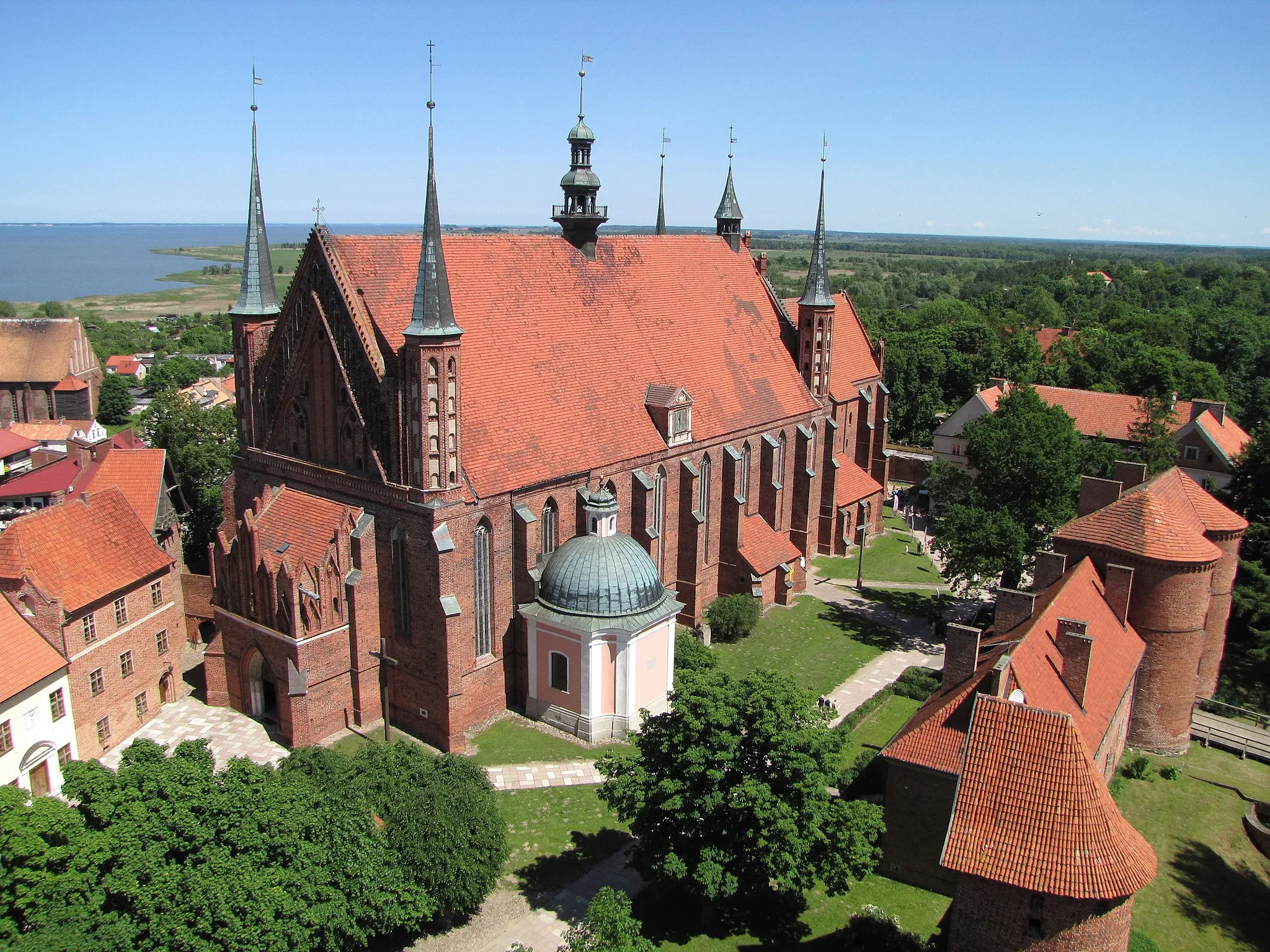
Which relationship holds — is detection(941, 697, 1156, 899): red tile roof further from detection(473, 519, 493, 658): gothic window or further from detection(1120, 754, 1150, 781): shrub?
detection(473, 519, 493, 658): gothic window

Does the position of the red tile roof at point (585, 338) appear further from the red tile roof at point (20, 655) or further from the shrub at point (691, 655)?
the red tile roof at point (20, 655)

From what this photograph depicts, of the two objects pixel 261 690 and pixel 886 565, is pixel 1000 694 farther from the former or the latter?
pixel 886 565

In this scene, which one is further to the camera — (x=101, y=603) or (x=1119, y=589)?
(x=1119, y=589)

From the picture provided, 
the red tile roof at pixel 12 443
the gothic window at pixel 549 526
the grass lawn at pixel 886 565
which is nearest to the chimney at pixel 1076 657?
the gothic window at pixel 549 526

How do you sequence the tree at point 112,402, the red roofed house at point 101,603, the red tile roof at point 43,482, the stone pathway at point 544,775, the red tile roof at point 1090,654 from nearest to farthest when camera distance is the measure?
the red tile roof at point 1090,654 → the stone pathway at point 544,775 → the red roofed house at point 101,603 → the red tile roof at point 43,482 → the tree at point 112,402

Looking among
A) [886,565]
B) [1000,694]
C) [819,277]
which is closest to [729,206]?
[819,277]

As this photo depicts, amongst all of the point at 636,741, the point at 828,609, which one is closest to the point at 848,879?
the point at 636,741

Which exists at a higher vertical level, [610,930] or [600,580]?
[600,580]

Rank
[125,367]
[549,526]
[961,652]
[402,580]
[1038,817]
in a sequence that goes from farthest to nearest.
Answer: [125,367] < [549,526] < [402,580] < [961,652] < [1038,817]
